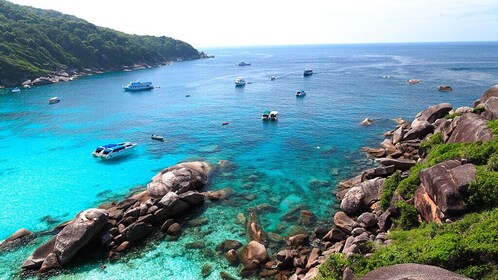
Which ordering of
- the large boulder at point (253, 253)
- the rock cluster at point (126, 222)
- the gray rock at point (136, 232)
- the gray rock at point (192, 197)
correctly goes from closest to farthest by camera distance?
the large boulder at point (253, 253), the rock cluster at point (126, 222), the gray rock at point (136, 232), the gray rock at point (192, 197)

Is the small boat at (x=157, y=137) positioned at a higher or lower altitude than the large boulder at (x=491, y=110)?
lower

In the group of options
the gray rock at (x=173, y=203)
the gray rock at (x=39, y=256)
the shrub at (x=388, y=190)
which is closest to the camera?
the gray rock at (x=39, y=256)

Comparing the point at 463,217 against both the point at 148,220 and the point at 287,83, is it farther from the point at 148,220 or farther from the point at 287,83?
the point at 287,83

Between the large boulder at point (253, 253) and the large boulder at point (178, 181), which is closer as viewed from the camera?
the large boulder at point (253, 253)

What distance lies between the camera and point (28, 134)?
73.3 metres

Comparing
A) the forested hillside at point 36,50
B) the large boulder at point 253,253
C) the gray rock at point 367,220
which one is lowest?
the large boulder at point 253,253

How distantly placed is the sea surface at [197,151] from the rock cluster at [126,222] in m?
1.50

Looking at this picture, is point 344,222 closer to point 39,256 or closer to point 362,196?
point 362,196

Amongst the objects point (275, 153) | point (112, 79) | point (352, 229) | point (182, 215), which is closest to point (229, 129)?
point (275, 153)

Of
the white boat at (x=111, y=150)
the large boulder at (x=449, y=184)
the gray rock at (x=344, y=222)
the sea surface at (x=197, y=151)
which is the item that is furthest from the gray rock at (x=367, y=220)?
the white boat at (x=111, y=150)

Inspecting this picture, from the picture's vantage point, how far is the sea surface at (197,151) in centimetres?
3372

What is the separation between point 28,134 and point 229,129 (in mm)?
48096

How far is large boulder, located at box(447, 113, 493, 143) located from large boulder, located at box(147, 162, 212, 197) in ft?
110

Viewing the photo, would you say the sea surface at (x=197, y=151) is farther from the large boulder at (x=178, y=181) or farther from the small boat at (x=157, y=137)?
the large boulder at (x=178, y=181)
